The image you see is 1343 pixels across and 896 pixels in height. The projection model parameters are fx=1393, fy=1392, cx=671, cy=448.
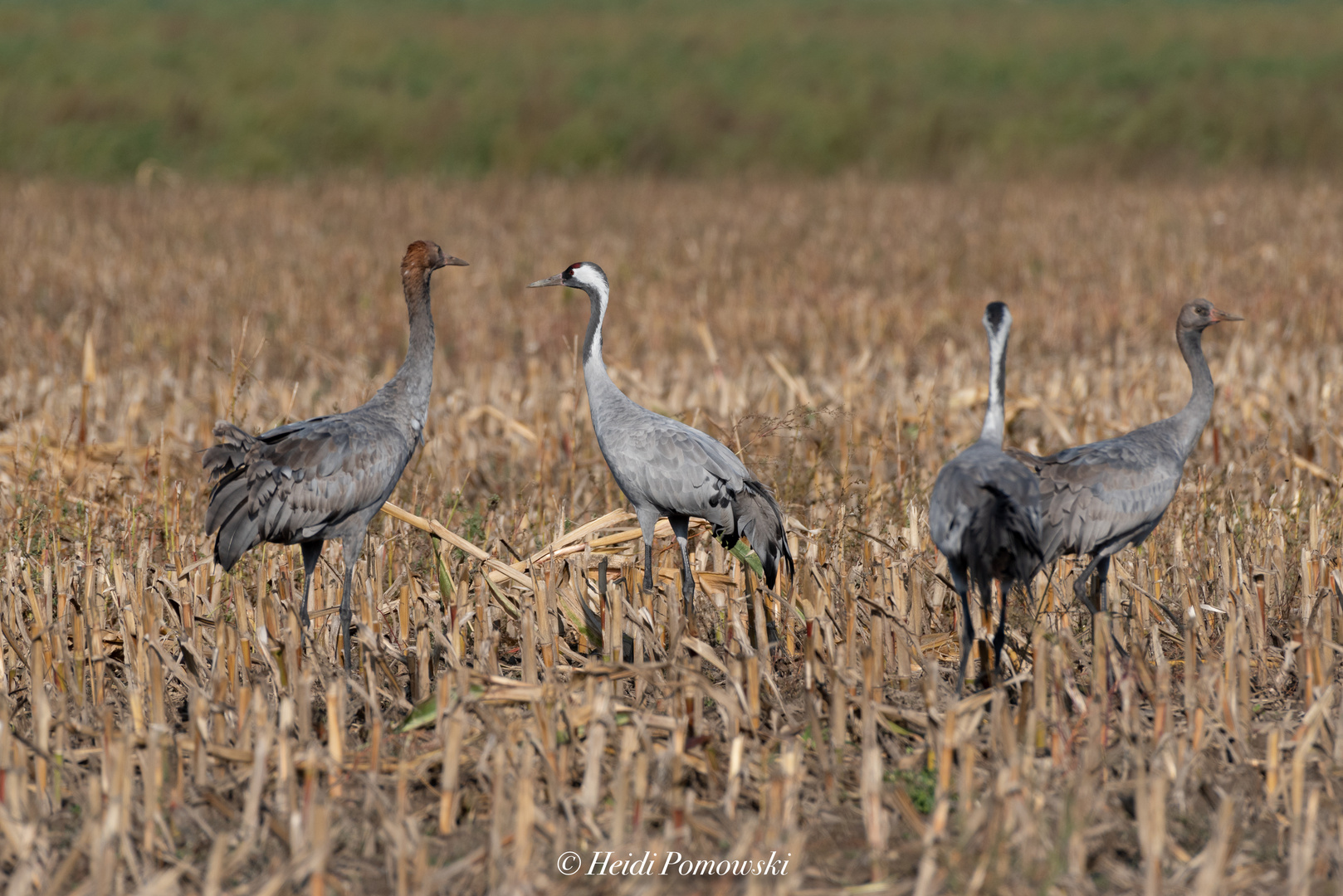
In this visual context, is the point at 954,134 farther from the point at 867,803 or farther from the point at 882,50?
the point at 867,803

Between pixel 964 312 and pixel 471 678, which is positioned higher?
pixel 964 312

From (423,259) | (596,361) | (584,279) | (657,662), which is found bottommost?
(657,662)

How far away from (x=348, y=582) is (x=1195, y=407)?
321cm

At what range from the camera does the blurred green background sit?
25.5 m

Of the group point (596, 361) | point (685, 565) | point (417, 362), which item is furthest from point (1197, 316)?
point (417, 362)

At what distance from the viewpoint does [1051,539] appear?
4.67m

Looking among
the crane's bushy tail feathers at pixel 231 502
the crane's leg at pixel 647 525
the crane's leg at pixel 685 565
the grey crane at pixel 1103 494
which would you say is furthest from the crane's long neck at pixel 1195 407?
the crane's bushy tail feathers at pixel 231 502

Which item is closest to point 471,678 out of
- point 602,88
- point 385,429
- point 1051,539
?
point 385,429

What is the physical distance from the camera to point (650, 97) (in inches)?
1112

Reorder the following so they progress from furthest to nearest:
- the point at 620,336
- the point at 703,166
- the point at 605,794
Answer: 1. the point at 703,166
2. the point at 620,336
3. the point at 605,794

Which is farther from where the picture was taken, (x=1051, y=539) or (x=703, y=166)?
(x=703, y=166)

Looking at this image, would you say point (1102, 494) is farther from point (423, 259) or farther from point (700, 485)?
point (423, 259)

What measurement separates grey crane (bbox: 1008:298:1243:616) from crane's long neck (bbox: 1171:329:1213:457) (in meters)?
0.08

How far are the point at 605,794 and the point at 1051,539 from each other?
6.20 ft
